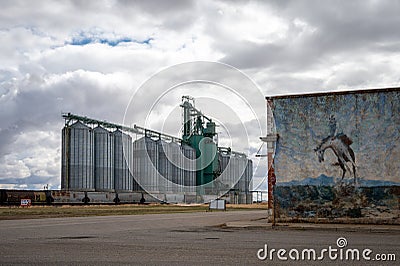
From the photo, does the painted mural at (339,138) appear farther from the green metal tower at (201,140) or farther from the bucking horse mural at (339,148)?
the green metal tower at (201,140)

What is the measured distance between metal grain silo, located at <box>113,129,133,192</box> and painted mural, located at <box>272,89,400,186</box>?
162 ft

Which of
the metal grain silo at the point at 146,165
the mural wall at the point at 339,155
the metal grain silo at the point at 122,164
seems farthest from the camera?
the metal grain silo at the point at 146,165

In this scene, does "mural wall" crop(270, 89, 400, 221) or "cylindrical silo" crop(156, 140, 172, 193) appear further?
"cylindrical silo" crop(156, 140, 172, 193)

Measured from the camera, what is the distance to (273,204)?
28.4m

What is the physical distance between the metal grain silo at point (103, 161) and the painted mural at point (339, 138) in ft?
156

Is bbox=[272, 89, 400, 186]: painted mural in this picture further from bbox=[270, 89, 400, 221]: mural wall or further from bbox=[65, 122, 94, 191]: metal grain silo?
bbox=[65, 122, 94, 191]: metal grain silo

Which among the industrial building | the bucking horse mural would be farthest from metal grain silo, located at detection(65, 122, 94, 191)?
the bucking horse mural

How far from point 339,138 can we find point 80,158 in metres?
48.0

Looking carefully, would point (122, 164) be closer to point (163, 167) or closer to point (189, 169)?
point (163, 167)

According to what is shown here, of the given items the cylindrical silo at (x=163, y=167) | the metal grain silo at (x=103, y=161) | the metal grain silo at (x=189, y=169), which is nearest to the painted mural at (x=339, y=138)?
the metal grain silo at (x=103, y=161)

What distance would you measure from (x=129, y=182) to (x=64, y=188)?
10307mm

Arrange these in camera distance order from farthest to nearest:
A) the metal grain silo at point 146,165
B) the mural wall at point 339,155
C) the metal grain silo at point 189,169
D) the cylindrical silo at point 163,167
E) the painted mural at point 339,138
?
the metal grain silo at point 189,169 < the cylindrical silo at point 163,167 < the metal grain silo at point 146,165 < the painted mural at point 339,138 < the mural wall at point 339,155

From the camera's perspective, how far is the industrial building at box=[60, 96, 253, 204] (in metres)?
71.1

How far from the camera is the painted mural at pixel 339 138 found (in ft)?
87.9
